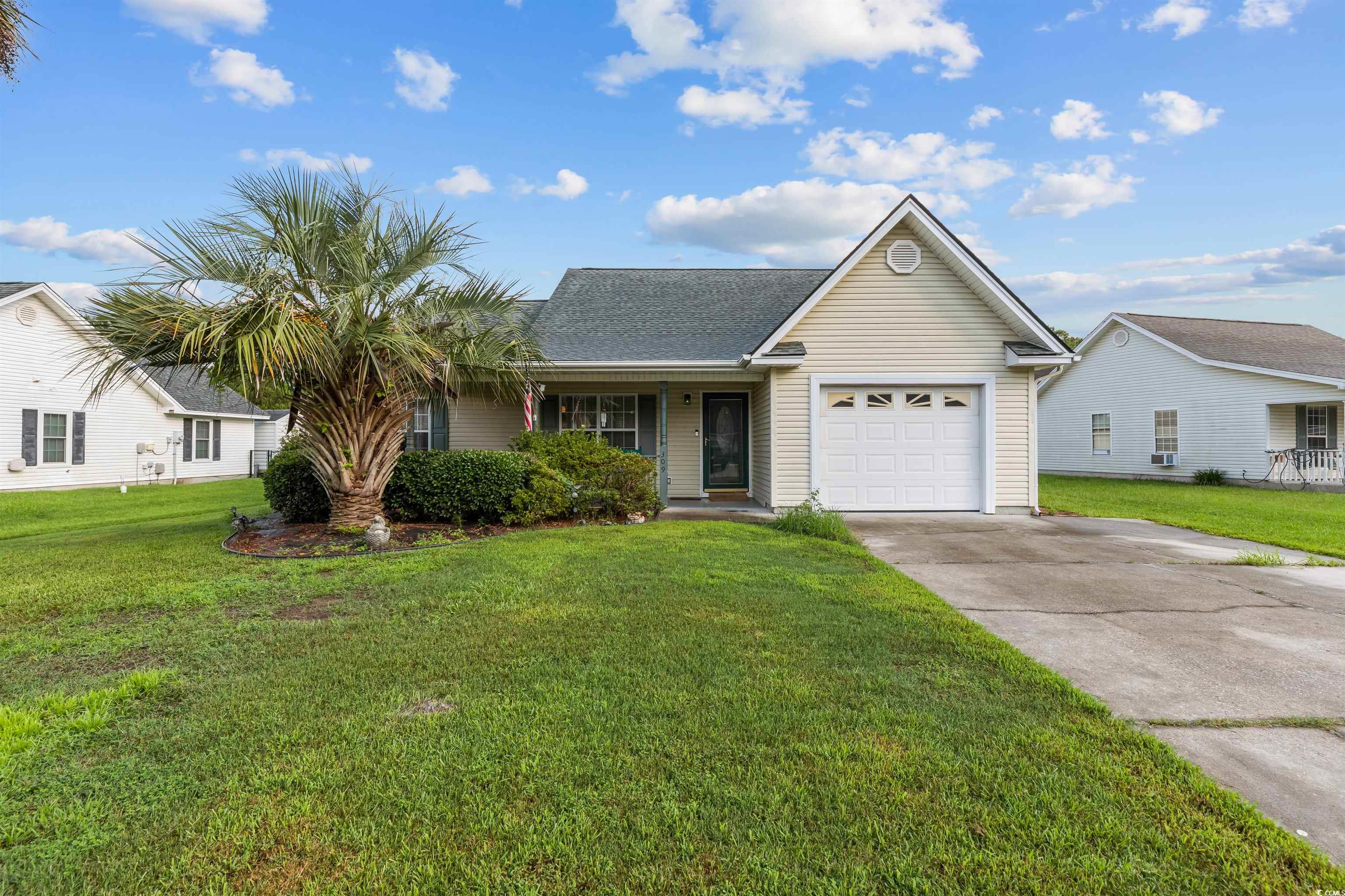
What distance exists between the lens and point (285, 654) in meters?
3.76

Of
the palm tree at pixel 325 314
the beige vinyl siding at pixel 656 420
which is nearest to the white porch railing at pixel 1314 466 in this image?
the beige vinyl siding at pixel 656 420

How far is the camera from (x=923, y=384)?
414 inches

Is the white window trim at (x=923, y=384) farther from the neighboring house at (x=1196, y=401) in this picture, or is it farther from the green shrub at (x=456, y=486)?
the neighboring house at (x=1196, y=401)

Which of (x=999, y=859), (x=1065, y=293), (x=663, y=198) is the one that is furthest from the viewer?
(x=1065, y=293)

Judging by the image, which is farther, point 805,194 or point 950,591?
point 805,194

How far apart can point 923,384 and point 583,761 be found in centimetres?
967

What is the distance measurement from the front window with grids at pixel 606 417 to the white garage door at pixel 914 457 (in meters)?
3.95

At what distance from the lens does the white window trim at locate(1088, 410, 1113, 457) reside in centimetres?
2067

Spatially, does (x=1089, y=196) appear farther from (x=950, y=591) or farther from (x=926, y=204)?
(x=950, y=591)

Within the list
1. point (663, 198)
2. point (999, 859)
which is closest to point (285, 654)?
point (999, 859)

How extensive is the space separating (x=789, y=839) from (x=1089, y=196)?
81.7ft

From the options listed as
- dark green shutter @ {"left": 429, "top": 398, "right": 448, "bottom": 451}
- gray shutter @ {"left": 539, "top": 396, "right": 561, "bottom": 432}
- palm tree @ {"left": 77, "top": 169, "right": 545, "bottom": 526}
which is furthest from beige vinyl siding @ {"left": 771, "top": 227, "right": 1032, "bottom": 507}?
dark green shutter @ {"left": 429, "top": 398, "right": 448, "bottom": 451}

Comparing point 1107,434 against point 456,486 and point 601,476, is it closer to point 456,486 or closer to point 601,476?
point 601,476

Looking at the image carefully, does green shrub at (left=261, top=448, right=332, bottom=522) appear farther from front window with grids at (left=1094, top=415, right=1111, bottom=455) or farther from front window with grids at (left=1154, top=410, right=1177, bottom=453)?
front window with grids at (left=1094, top=415, right=1111, bottom=455)
